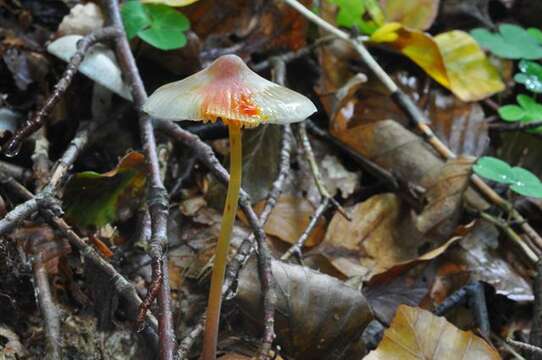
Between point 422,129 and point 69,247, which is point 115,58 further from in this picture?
point 422,129

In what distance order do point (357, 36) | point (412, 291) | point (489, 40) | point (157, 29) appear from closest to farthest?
point (412, 291) → point (157, 29) → point (357, 36) → point (489, 40)

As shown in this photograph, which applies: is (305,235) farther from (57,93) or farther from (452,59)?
(452,59)

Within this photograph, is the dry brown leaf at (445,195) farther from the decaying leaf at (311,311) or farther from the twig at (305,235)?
the decaying leaf at (311,311)

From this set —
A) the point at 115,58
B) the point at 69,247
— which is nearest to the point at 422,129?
the point at 115,58

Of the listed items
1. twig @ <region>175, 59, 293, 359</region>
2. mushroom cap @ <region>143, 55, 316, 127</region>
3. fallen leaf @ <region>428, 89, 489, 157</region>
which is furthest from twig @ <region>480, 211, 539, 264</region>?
mushroom cap @ <region>143, 55, 316, 127</region>

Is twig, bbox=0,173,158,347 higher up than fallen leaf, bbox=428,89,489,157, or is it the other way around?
twig, bbox=0,173,158,347

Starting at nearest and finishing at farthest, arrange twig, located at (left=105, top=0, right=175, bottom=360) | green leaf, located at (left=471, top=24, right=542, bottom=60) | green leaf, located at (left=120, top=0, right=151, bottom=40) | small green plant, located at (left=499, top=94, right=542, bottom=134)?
1. twig, located at (left=105, top=0, right=175, bottom=360)
2. green leaf, located at (left=120, top=0, right=151, bottom=40)
3. small green plant, located at (left=499, top=94, right=542, bottom=134)
4. green leaf, located at (left=471, top=24, right=542, bottom=60)

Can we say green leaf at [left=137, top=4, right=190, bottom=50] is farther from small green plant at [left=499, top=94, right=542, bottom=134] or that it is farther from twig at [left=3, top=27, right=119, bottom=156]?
small green plant at [left=499, top=94, right=542, bottom=134]
